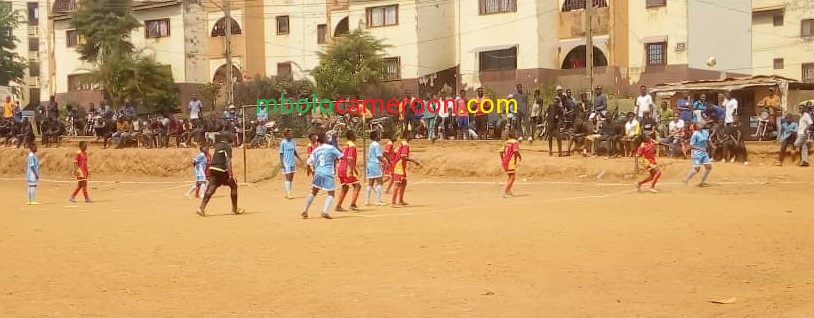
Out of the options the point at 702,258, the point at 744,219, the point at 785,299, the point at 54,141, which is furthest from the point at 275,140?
the point at 785,299

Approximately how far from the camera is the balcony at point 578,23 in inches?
1657

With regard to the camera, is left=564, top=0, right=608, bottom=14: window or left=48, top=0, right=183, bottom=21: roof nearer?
left=564, top=0, right=608, bottom=14: window

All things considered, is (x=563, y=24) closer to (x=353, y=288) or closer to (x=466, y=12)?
(x=466, y=12)

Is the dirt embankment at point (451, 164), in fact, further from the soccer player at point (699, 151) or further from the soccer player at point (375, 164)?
the soccer player at point (375, 164)

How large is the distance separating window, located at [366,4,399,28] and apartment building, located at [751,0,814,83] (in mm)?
18575

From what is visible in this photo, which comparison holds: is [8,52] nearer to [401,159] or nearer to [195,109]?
Answer: [195,109]

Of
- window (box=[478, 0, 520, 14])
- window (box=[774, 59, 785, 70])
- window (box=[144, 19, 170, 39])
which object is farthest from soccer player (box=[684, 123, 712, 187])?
window (box=[144, 19, 170, 39])

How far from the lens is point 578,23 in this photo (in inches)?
1681

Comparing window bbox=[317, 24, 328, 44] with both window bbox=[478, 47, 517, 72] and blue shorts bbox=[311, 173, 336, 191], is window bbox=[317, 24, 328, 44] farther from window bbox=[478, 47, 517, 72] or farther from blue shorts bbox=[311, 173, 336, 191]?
blue shorts bbox=[311, 173, 336, 191]

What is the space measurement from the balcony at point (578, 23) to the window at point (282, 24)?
577 inches

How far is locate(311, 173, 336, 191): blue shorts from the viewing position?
17188 mm

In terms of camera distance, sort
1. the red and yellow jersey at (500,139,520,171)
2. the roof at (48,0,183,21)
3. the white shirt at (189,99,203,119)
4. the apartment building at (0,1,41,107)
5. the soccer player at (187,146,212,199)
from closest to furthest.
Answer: the red and yellow jersey at (500,139,520,171)
the soccer player at (187,146,212,199)
the white shirt at (189,99,203,119)
the roof at (48,0,183,21)
the apartment building at (0,1,41,107)

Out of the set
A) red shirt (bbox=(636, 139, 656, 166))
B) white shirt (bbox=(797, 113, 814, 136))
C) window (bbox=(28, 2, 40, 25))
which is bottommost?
red shirt (bbox=(636, 139, 656, 166))

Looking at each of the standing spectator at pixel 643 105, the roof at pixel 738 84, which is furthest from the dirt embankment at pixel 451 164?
the roof at pixel 738 84
